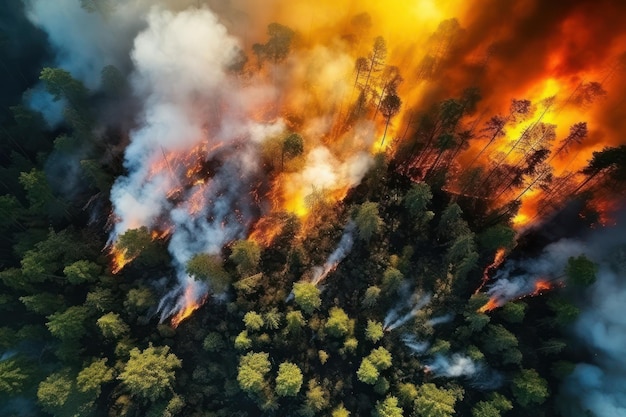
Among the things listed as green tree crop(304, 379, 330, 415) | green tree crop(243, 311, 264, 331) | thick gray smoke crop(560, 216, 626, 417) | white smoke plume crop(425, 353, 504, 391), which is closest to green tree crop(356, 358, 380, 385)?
green tree crop(304, 379, 330, 415)

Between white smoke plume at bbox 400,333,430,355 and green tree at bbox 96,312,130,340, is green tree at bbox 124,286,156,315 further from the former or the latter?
white smoke plume at bbox 400,333,430,355

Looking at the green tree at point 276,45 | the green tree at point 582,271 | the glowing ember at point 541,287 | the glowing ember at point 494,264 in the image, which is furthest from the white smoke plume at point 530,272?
the green tree at point 276,45

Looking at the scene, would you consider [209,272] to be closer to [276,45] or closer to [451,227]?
[451,227]

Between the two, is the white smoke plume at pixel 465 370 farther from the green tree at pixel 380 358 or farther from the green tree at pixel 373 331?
the green tree at pixel 373 331

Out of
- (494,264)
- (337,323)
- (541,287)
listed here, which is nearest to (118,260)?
(337,323)

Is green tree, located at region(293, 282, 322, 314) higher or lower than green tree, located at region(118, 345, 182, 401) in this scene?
higher

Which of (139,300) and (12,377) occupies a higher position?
(139,300)

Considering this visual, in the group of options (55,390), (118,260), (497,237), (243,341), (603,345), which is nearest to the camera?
(55,390)
